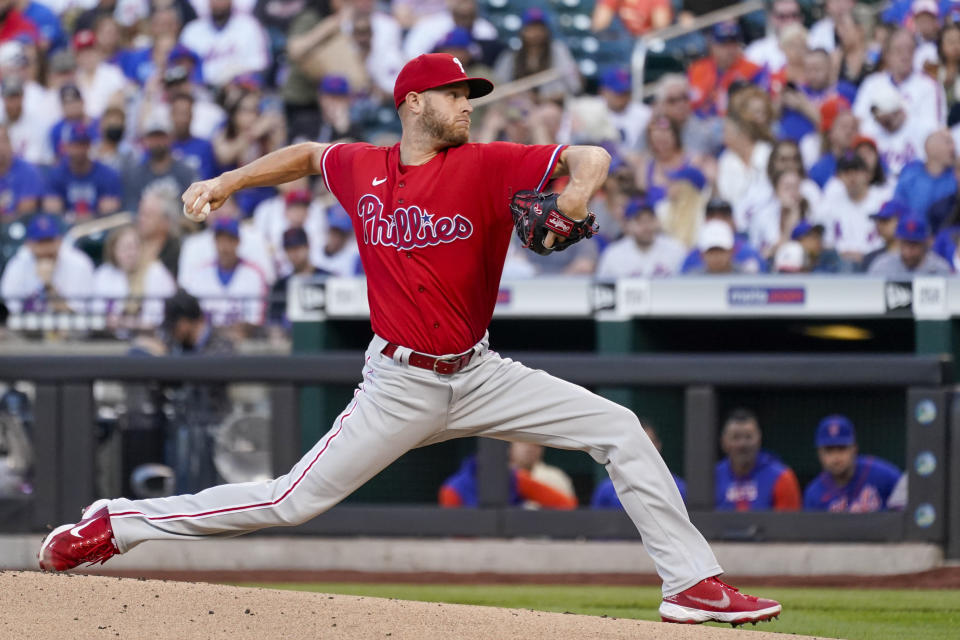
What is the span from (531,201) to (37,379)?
14.4 feet

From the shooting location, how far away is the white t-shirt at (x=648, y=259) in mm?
9086

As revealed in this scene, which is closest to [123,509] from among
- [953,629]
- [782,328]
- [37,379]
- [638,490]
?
[638,490]

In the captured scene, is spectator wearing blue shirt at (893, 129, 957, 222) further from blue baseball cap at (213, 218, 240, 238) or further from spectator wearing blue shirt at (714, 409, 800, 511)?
blue baseball cap at (213, 218, 240, 238)

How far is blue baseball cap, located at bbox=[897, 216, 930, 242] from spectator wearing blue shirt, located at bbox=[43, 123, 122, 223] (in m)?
6.04

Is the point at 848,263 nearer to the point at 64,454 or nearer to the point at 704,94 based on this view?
the point at 704,94

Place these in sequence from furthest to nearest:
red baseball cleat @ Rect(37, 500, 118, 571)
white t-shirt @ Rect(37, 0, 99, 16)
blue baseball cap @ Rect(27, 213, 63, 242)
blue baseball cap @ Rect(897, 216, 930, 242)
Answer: white t-shirt @ Rect(37, 0, 99, 16) → blue baseball cap @ Rect(27, 213, 63, 242) → blue baseball cap @ Rect(897, 216, 930, 242) → red baseball cleat @ Rect(37, 500, 118, 571)

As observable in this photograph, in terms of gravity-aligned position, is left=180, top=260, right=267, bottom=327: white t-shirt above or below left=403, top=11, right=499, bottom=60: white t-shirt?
below

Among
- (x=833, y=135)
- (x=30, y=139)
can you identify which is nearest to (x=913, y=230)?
(x=833, y=135)

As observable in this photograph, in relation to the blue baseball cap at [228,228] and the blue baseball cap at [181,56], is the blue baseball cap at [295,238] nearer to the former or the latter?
the blue baseball cap at [228,228]

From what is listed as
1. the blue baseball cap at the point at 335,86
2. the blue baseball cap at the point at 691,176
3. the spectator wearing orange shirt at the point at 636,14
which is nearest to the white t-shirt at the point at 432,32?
the blue baseball cap at the point at 335,86

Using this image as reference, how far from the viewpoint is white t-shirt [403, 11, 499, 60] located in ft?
37.2

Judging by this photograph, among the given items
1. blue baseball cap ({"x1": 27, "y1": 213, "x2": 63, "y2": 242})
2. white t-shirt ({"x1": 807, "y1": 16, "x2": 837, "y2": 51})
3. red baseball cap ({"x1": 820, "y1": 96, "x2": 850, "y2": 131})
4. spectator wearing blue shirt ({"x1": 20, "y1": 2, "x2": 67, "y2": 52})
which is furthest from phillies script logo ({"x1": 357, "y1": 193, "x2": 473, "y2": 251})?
spectator wearing blue shirt ({"x1": 20, "y1": 2, "x2": 67, "y2": 52})

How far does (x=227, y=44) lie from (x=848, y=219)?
18.1 ft

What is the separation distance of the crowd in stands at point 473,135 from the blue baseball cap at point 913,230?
0.01 meters
